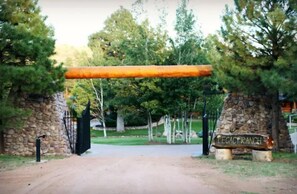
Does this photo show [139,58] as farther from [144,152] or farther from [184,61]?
[144,152]

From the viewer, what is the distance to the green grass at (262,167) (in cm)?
767

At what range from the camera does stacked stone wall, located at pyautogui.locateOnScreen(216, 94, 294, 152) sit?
38.3ft

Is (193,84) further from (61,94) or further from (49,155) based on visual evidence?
(49,155)

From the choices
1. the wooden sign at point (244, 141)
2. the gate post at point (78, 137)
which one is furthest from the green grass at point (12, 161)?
the wooden sign at point (244, 141)

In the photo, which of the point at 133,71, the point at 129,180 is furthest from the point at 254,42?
the point at 129,180

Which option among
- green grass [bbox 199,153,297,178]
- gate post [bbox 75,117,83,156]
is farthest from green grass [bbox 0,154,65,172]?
green grass [bbox 199,153,297,178]

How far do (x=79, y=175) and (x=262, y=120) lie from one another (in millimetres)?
6174

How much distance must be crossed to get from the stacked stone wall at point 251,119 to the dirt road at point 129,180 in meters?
2.91

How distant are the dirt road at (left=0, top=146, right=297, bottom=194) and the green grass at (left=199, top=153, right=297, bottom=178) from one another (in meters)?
0.38

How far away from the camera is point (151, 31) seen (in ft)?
65.8

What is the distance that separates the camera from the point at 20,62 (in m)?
10.8

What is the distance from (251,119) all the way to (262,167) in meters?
3.40

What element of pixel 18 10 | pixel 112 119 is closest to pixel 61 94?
pixel 18 10

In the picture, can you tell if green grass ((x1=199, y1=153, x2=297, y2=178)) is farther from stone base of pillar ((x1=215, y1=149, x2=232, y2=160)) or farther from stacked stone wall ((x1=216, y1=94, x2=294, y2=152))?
stacked stone wall ((x1=216, y1=94, x2=294, y2=152))
